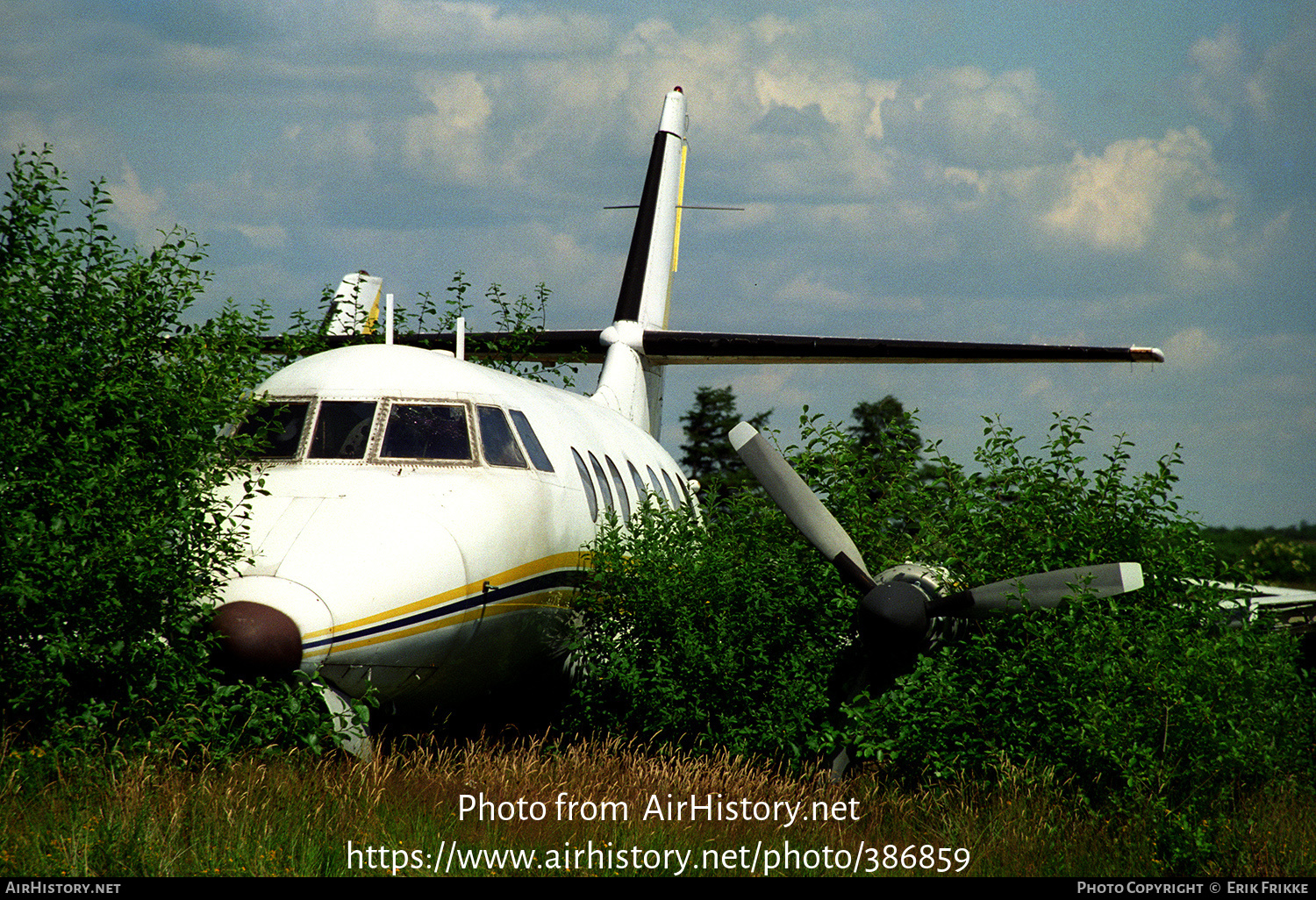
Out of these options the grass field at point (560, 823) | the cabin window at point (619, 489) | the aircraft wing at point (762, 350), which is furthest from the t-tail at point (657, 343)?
the grass field at point (560, 823)

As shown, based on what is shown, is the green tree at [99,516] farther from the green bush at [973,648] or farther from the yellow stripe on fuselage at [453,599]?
the green bush at [973,648]

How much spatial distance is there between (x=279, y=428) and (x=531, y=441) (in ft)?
7.64

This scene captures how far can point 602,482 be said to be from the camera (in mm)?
12562

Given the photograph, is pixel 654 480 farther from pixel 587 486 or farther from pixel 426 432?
pixel 426 432

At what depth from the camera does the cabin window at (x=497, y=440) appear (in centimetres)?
995

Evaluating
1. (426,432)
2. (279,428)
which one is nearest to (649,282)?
(426,432)

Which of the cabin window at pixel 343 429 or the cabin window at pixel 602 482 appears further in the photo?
the cabin window at pixel 602 482

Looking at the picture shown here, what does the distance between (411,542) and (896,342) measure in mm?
9552

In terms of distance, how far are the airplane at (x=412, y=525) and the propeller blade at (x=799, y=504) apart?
0.11 metres

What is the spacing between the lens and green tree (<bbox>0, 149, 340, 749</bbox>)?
300 inches

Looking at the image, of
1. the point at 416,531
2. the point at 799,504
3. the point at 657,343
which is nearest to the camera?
the point at 416,531

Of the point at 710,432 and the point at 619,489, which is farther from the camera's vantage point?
the point at 710,432

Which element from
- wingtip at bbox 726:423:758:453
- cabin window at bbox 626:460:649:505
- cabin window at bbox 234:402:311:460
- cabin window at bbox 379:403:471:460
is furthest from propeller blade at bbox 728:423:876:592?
cabin window at bbox 234:402:311:460
